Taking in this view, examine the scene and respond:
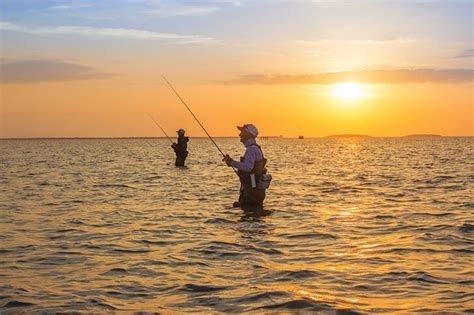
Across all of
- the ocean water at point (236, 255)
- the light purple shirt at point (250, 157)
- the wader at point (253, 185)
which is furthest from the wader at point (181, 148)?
the light purple shirt at point (250, 157)

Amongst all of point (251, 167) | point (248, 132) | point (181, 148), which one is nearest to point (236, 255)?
point (251, 167)

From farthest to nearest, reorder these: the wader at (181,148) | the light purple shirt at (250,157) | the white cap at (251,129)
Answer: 1. the wader at (181,148)
2. the white cap at (251,129)
3. the light purple shirt at (250,157)

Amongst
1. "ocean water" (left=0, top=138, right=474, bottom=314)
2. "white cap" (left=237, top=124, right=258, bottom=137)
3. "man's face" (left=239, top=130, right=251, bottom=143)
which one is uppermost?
"white cap" (left=237, top=124, right=258, bottom=137)

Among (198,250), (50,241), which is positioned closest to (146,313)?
(198,250)

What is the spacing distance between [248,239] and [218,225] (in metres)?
1.99

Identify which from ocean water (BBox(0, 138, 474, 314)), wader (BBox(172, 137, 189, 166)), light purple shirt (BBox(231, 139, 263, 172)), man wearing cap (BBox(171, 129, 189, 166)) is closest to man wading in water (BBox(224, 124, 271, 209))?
light purple shirt (BBox(231, 139, 263, 172))

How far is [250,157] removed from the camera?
1455cm

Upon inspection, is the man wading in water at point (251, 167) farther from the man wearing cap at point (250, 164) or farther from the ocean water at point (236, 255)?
the ocean water at point (236, 255)

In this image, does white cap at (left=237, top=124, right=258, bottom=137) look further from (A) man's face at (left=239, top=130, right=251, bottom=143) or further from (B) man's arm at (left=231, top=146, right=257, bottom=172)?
(B) man's arm at (left=231, top=146, right=257, bottom=172)

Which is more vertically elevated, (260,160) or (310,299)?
(260,160)

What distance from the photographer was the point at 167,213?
15.5 metres

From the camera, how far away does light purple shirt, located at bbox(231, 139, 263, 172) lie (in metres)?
14.4

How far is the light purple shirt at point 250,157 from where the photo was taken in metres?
14.4

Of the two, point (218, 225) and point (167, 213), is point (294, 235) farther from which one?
point (167, 213)
